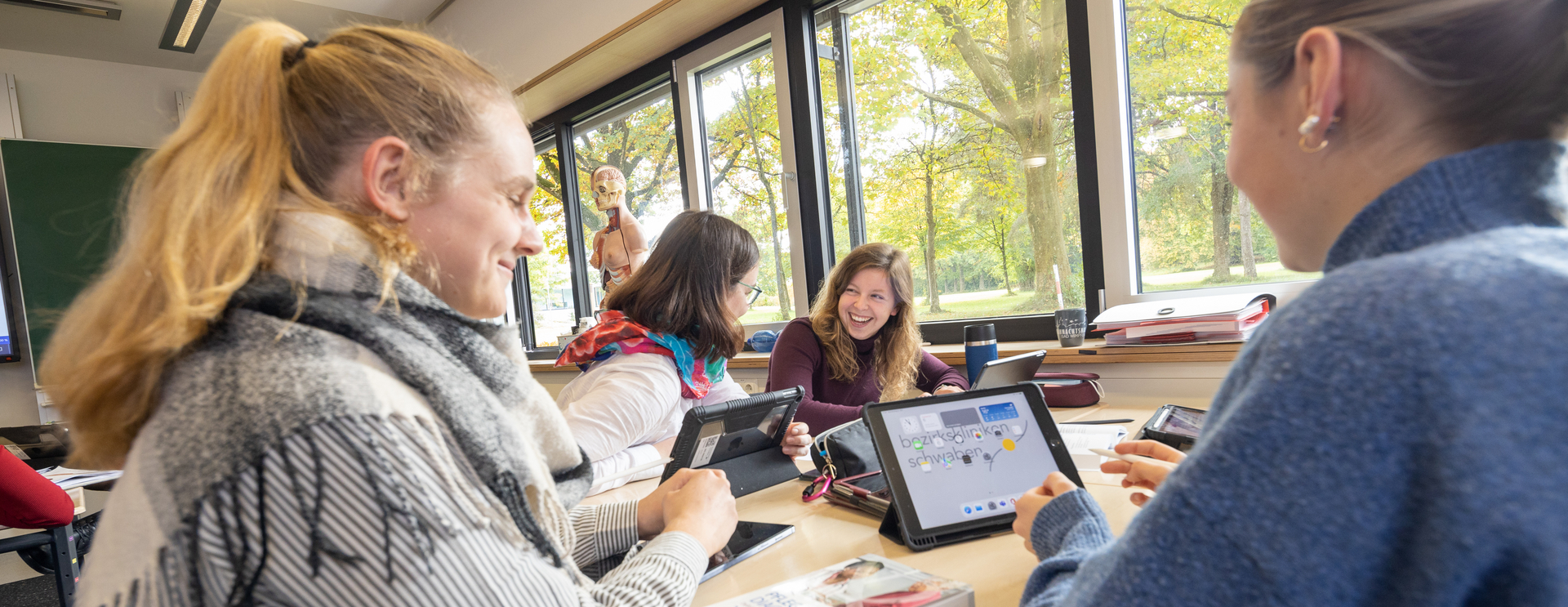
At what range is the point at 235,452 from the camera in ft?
1.64

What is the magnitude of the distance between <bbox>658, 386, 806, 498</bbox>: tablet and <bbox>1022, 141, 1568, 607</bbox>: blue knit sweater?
860 millimetres

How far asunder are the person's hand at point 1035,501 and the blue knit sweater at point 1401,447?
388 millimetres

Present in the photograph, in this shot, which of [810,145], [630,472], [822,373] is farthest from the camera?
[810,145]

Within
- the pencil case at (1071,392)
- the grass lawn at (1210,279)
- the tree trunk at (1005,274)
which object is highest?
the tree trunk at (1005,274)

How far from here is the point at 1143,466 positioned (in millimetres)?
1004

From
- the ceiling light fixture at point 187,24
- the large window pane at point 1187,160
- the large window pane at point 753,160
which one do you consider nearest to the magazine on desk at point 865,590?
the large window pane at point 1187,160

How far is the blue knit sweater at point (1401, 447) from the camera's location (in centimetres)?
37

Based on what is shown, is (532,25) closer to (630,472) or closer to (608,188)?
(608,188)

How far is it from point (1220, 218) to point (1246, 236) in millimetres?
Answer: 83

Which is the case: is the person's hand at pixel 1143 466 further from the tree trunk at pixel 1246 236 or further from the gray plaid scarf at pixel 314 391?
the tree trunk at pixel 1246 236

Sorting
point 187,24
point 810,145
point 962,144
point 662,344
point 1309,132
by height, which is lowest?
point 662,344

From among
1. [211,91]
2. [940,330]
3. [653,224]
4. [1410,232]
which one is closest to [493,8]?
[653,224]

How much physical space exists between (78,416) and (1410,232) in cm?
92

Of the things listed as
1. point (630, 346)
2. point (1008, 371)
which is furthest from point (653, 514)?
point (1008, 371)
